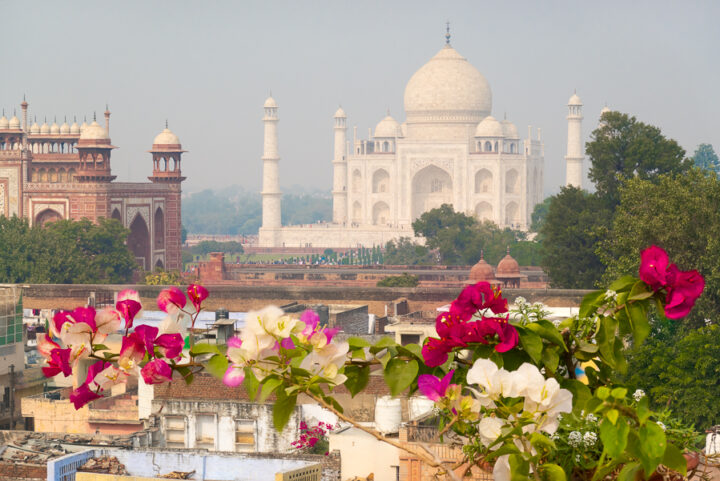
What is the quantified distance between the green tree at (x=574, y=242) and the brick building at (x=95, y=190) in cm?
1642

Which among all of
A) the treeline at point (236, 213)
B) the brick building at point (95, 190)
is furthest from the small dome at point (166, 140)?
the treeline at point (236, 213)

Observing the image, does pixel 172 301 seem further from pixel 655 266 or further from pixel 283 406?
pixel 655 266

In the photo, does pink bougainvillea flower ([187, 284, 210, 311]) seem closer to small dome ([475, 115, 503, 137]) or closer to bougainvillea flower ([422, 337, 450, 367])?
bougainvillea flower ([422, 337, 450, 367])

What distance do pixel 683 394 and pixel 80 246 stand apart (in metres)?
27.0

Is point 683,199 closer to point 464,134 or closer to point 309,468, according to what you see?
point 309,468

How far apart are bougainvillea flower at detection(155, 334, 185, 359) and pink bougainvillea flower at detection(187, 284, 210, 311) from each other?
85 mm

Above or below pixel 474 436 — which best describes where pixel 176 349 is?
above

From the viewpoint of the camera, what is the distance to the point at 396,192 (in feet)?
220

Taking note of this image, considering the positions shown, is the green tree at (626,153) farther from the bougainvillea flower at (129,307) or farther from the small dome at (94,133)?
the bougainvillea flower at (129,307)

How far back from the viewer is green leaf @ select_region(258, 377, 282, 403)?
2.06m

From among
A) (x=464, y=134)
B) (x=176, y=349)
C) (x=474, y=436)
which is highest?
(x=464, y=134)

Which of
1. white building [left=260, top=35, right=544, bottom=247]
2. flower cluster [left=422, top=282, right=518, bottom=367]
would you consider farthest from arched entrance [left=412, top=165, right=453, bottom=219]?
flower cluster [left=422, top=282, right=518, bottom=367]

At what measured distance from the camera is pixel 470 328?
6.75ft

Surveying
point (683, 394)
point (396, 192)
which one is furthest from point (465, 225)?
point (683, 394)
